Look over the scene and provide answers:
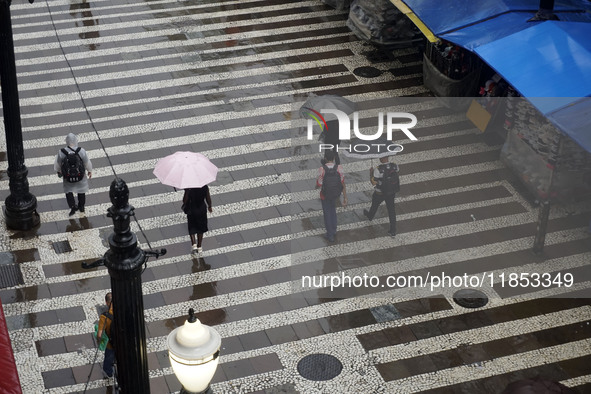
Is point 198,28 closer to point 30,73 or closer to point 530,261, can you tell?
point 30,73

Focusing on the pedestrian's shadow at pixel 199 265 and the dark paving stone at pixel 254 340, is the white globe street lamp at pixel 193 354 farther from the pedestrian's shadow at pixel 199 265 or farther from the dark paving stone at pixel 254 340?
the pedestrian's shadow at pixel 199 265

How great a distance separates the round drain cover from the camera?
18.4 metres

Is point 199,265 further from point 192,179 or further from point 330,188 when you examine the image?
point 330,188

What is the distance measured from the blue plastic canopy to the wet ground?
189 cm

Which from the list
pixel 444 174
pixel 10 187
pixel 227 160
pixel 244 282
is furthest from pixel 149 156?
pixel 444 174

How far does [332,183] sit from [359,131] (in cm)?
231

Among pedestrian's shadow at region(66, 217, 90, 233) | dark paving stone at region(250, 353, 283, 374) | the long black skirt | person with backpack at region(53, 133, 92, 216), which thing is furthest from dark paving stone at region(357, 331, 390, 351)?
person with backpack at region(53, 133, 92, 216)

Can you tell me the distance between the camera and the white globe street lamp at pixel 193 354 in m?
6.42

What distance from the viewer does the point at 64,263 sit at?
1338 cm

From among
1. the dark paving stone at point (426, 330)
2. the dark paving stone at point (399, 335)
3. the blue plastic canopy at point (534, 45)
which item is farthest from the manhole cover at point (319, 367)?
the blue plastic canopy at point (534, 45)

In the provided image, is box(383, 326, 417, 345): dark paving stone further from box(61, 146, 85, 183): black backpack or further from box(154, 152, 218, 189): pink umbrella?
box(61, 146, 85, 183): black backpack

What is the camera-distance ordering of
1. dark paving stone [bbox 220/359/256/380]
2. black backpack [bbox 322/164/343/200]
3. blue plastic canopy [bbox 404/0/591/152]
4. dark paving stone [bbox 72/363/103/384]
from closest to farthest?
dark paving stone [bbox 72/363/103/384], dark paving stone [bbox 220/359/256/380], black backpack [bbox 322/164/343/200], blue plastic canopy [bbox 404/0/591/152]

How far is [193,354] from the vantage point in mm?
6422

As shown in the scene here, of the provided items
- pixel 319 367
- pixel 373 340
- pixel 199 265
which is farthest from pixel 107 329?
pixel 373 340
